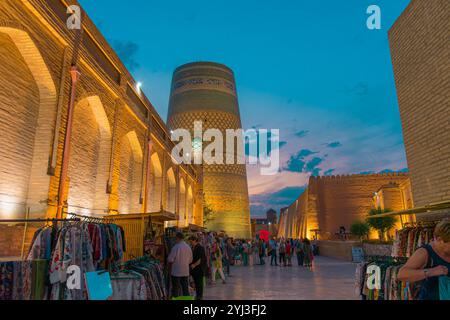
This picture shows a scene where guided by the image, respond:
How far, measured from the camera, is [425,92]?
27.3ft

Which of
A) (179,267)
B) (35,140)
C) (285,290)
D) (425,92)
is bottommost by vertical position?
(285,290)

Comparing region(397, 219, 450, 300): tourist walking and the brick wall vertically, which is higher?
the brick wall

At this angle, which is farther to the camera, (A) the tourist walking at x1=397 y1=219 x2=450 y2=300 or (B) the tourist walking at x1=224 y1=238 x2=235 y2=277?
(B) the tourist walking at x1=224 y1=238 x2=235 y2=277

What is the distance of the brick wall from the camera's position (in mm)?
7586

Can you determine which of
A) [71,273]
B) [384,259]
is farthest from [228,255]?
[71,273]

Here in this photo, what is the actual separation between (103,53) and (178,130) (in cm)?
2276

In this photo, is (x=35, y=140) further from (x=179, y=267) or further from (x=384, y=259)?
(x=384, y=259)

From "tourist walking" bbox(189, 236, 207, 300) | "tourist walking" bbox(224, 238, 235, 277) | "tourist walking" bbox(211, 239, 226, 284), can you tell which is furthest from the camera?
"tourist walking" bbox(224, 238, 235, 277)

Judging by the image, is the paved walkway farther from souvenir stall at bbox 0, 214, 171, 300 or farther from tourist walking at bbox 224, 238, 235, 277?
souvenir stall at bbox 0, 214, 171, 300

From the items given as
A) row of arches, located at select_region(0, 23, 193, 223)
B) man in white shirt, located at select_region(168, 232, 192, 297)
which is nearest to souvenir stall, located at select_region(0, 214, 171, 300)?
man in white shirt, located at select_region(168, 232, 192, 297)

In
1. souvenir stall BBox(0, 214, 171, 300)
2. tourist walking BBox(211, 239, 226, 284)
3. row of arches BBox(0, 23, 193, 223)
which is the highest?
row of arches BBox(0, 23, 193, 223)

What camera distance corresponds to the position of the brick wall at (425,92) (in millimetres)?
7586
